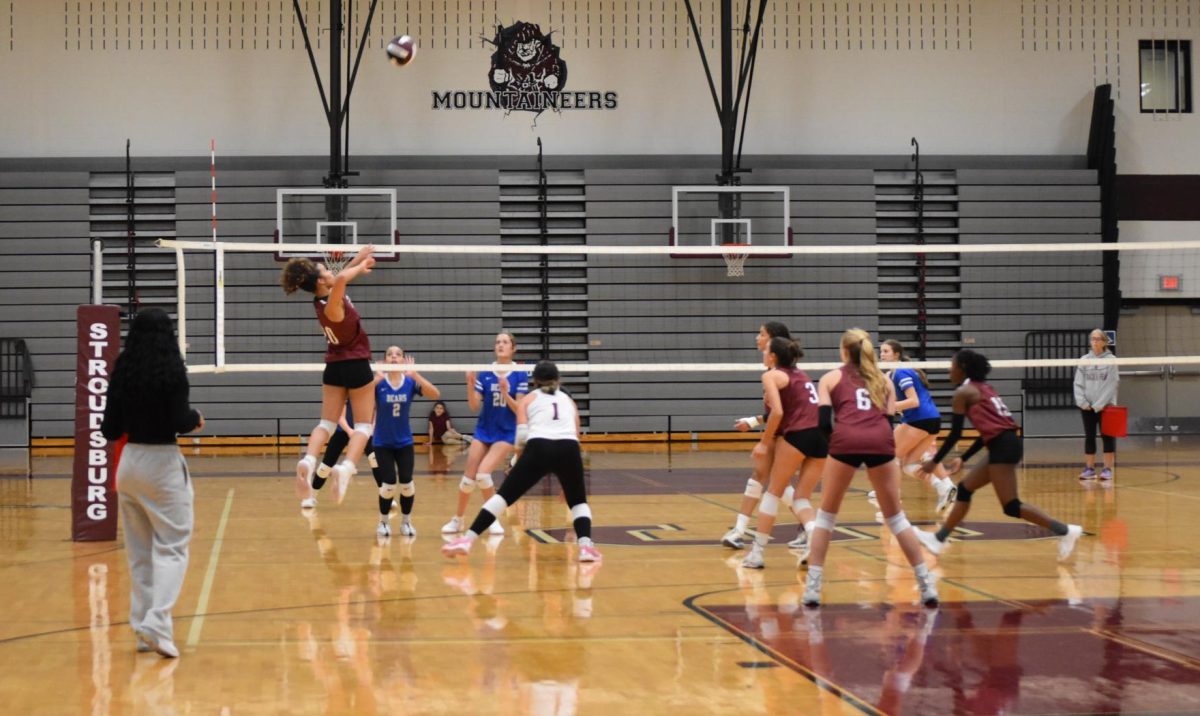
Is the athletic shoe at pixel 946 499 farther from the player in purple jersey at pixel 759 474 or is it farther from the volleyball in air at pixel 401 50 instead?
the volleyball in air at pixel 401 50

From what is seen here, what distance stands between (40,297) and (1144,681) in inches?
793

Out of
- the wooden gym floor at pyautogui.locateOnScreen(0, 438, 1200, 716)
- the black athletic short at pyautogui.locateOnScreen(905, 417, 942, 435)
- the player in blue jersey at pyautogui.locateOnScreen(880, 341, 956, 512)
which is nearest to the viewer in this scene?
the wooden gym floor at pyautogui.locateOnScreen(0, 438, 1200, 716)

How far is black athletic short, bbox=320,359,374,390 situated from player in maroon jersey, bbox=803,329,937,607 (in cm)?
384

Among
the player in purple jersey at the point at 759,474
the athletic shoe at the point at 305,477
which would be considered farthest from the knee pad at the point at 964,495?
the athletic shoe at the point at 305,477

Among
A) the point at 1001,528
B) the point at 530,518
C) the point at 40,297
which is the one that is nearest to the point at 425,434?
the point at 40,297

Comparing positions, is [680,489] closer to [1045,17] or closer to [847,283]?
[847,283]

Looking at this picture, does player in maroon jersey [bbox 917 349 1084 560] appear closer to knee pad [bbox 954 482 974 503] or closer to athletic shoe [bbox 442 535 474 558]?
knee pad [bbox 954 482 974 503]

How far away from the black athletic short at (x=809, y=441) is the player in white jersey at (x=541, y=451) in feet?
5.29

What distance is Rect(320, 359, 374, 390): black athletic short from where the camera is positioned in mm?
10141

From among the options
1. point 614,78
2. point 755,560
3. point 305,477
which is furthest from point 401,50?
point 614,78

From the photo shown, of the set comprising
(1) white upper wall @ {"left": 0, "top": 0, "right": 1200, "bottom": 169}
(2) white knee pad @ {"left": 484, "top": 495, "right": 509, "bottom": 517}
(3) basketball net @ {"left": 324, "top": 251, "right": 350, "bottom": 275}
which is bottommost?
(2) white knee pad @ {"left": 484, "top": 495, "right": 509, "bottom": 517}

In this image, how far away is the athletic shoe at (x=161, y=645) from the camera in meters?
6.54

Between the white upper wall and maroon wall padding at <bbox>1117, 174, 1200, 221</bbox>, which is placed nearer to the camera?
the white upper wall

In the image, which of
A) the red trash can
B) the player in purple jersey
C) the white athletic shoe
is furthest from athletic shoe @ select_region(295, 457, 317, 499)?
the red trash can
